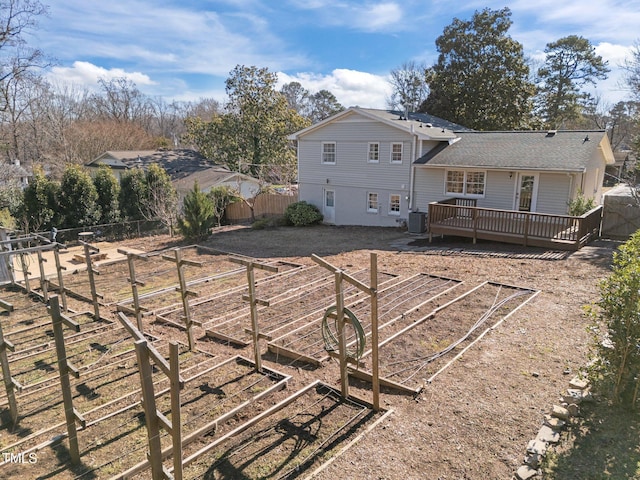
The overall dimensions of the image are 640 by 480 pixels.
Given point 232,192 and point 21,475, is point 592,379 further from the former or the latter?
point 232,192

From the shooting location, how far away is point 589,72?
38.0 meters

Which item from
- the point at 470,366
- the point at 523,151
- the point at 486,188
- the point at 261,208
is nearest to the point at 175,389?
the point at 470,366

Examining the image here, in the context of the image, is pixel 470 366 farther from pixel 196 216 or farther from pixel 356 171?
pixel 356 171

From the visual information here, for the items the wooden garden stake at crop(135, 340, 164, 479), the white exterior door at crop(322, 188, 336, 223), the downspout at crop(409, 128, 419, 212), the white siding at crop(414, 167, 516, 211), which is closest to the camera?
the wooden garden stake at crop(135, 340, 164, 479)

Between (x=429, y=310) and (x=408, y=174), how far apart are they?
1241 centimetres

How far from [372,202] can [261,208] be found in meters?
8.50

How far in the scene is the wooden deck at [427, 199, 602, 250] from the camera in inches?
559

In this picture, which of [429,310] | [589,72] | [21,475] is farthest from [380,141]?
[589,72]

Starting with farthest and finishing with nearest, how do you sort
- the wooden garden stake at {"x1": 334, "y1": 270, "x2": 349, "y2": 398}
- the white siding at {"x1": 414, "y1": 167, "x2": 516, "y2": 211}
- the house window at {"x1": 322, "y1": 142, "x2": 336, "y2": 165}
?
1. the house window at {"x1": 322, "y1": 142, "x2": 336, "y2": 165}
2. the white siding at {"x1": 414, "y1": 167, "x2": 516, "y2": 211}
3. the wooden garden stake at {"x1": 334, "y1": 270, "x2": 349, "y2": 398}

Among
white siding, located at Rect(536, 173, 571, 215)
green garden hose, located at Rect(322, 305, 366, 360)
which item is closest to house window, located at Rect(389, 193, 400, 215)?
white siding, located at Rect(536, 173, 571, 215)

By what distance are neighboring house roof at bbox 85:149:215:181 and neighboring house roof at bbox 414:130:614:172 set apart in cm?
2104

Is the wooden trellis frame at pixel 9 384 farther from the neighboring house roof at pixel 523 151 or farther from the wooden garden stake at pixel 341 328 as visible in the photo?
the neighboring house roof at pixel 523 151

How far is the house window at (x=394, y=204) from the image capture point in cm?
2131

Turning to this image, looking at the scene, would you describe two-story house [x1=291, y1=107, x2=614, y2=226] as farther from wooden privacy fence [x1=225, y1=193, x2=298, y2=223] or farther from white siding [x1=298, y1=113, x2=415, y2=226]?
wooden privacy fence [x1=225, y1=193, x2=298, y2=223]
